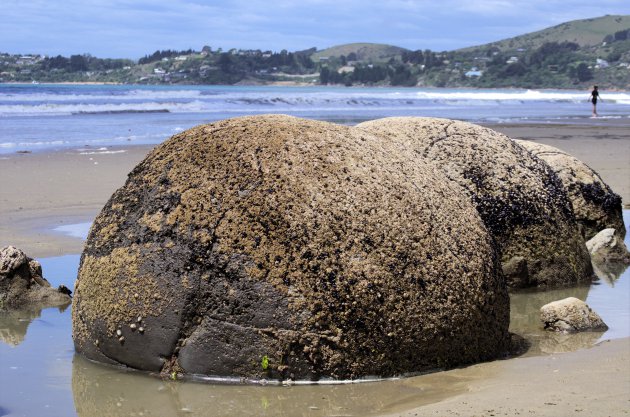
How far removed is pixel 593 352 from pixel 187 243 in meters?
2.56

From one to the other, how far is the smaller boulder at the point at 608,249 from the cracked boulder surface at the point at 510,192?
1.26m

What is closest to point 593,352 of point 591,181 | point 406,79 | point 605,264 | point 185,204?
point 185,204

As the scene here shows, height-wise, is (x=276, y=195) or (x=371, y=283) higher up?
(x=276, y=195)

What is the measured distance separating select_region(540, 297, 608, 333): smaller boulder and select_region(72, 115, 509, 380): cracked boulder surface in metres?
1.08

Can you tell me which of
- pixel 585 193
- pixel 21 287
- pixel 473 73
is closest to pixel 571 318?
pixel 585 193

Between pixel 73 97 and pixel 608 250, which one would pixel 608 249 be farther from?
pixel 73 97

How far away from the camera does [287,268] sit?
5.12 metres

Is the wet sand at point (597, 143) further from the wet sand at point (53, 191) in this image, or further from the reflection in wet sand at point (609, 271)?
the wet sand at point (53, 191)

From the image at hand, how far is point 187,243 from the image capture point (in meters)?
5.30

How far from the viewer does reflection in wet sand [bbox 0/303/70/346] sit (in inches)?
252

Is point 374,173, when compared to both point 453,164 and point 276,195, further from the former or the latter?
point 453,164

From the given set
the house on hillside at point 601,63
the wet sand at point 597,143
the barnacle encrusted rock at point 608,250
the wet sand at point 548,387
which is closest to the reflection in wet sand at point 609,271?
the barnacle encrusted rock at point 608,250

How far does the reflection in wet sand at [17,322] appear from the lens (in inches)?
252

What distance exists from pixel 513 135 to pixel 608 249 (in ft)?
70.5
